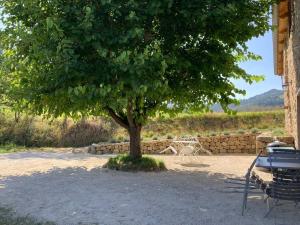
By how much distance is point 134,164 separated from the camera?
39.5 feet

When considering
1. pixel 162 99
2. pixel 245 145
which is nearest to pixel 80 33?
pixel 162 99

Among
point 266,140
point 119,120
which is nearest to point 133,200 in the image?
point 119,120

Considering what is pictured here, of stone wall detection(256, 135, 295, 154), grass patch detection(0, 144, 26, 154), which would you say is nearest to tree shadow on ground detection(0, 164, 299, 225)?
stone wall detection(256, 135, 295, 154)

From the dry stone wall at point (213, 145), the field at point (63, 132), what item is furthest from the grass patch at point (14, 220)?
the field at point (63, 132)

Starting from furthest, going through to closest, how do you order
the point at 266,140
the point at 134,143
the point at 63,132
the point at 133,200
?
the point at 63,132 → the point at 266,140 → the point at 134,143 → the point at 133,200

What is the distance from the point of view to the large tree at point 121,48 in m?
8.84

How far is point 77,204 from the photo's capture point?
7793 millimetres

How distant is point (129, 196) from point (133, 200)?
39cm

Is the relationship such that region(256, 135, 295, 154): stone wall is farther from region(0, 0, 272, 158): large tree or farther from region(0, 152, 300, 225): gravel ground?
region(0, 0, 272, 158): large tree

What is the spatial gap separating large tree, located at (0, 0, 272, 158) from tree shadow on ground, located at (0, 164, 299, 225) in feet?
6.10

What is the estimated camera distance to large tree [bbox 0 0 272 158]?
8844 millimetres

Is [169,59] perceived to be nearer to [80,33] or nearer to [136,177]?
[80,33]

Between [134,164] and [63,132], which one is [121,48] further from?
[63,132]

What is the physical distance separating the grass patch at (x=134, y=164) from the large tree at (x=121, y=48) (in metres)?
1.77
